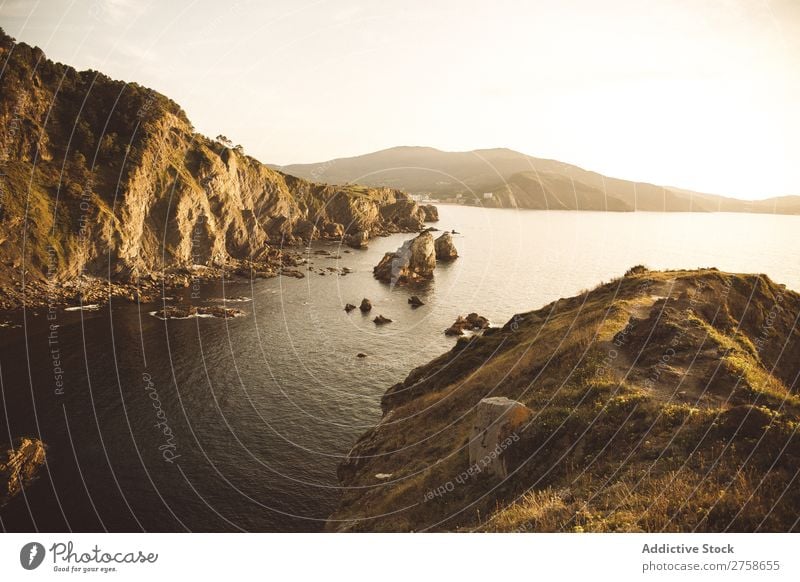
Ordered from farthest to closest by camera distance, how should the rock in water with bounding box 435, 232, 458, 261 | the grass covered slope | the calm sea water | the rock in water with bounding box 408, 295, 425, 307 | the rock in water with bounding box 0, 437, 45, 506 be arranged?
the rock in water with bounding box 435, 232, 458, 261 → the rock in water with bounding box 408, 295, 425, 307 → the calm sea water → the rock in water with bounding box 0, 437, 45, 506 → the grass covered slope

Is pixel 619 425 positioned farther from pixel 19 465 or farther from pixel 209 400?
pixel 19 465

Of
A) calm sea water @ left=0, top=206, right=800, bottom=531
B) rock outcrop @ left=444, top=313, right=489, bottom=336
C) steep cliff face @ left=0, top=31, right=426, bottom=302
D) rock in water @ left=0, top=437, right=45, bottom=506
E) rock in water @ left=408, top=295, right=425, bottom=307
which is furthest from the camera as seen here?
rock in water @ left=408, top=295, right=425, bottom=307

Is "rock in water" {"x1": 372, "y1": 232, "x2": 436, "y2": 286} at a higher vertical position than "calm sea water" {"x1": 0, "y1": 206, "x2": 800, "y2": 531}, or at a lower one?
higher

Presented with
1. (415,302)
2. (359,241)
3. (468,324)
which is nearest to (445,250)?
(359,241)

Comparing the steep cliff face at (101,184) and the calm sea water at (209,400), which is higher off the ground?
the steep cliff face at (101,184)

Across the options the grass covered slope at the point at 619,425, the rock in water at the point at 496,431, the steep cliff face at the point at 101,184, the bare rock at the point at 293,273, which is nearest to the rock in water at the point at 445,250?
the bare rock at the point at 293,273

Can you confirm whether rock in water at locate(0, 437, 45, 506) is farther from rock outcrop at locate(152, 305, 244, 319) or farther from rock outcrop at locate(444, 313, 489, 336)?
rock outcrop at locate(444, 313, 489, 336)

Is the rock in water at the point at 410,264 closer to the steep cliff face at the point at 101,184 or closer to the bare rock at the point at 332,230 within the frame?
the steep cliff face at the point at 101,184

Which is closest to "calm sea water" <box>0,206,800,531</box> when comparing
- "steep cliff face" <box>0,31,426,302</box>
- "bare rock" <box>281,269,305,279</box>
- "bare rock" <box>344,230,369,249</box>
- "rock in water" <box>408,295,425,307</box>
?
"rock in water" <box>408,295,425,307</box>
